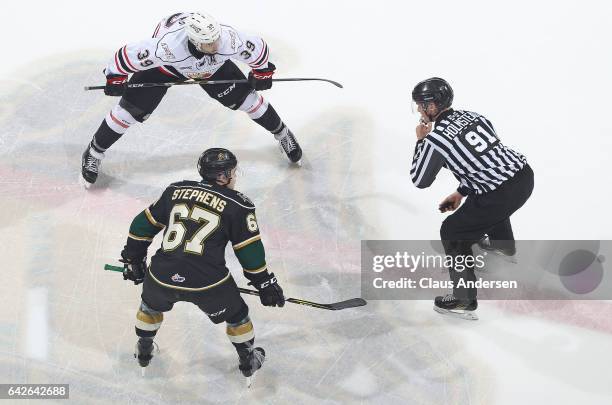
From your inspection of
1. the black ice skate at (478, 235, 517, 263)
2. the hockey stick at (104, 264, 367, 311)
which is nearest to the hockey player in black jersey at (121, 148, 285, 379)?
the hockey stick at (104, 264, 367, 311)

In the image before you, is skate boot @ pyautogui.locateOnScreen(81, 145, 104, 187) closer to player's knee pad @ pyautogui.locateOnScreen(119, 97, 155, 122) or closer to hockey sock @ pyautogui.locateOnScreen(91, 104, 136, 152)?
hockey sock @ pyautogui.locateOnScreen(91, 104, 136, 152)

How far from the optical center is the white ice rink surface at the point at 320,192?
11.8ft

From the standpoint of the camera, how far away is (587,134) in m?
4.76

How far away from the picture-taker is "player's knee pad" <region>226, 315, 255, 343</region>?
332 cm

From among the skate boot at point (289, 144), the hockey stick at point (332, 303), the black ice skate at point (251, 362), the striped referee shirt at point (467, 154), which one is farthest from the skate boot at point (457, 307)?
the skate boot at point (289, 144)

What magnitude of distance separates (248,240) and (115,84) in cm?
143

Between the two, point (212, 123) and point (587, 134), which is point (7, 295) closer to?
point (212, 123)

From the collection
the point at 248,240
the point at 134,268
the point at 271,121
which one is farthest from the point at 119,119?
the point at 248,240

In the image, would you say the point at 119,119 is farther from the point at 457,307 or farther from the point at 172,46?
the point at 457,307

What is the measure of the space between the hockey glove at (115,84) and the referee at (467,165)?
1572 mm

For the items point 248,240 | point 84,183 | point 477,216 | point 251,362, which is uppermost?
point 477,216

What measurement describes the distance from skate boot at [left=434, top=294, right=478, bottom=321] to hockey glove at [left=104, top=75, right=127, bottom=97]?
203 cm

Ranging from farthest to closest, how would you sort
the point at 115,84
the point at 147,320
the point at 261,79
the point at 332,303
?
1. the point at 261,79
2. the point at 115,84
3. the point at 332,303
4. the point at 147,320

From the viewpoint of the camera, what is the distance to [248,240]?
315 cm
